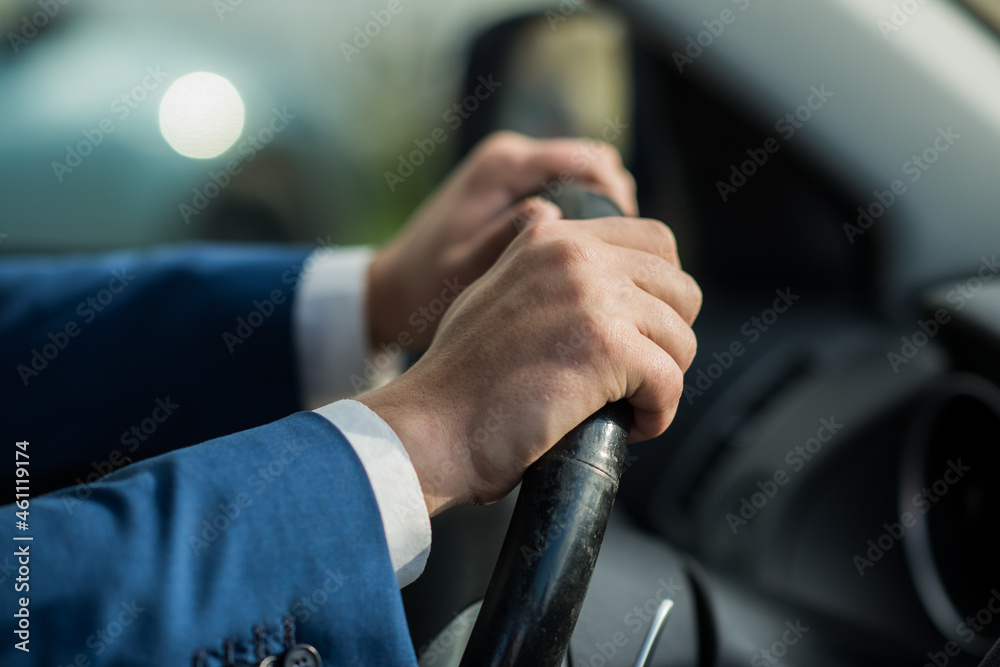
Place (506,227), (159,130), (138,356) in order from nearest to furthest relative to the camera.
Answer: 1. (506,227)
2. (138,356)
3. (159,130)

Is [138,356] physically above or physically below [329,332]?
below

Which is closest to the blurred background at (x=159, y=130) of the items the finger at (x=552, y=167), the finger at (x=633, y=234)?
the finger at (x=552, y=167)

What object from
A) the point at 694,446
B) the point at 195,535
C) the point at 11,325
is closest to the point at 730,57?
the point at 694,446

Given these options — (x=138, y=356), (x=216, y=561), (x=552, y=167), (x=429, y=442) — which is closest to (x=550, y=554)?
(x=429, y=442)

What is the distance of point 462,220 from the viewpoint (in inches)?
47.7

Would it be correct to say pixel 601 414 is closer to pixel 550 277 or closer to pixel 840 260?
pixel 550 277

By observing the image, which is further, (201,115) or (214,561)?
(201,115)

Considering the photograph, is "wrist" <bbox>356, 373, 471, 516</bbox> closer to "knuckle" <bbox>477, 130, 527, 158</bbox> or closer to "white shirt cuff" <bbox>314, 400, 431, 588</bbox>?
"white shirt cuff" <bbox>314, 400, 431, 588</bbox>

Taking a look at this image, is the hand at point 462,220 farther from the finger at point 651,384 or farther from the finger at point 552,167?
the finger at point 651,384

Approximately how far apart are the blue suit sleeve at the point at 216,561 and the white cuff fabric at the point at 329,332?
714mm

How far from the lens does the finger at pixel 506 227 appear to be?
818 mm

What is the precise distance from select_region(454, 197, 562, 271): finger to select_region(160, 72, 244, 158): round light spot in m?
1.77

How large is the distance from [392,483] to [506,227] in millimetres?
402

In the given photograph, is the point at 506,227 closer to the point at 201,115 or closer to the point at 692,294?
the point at 692,294
